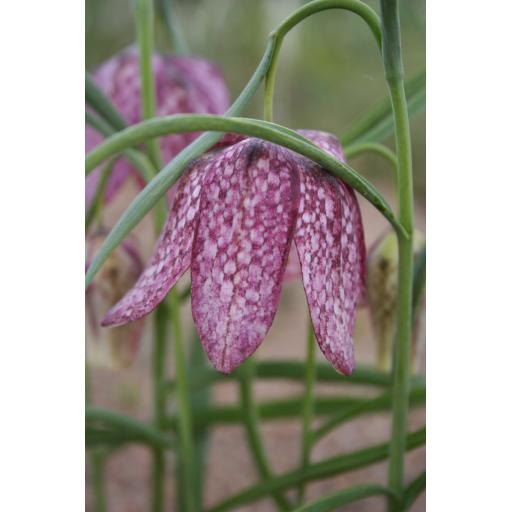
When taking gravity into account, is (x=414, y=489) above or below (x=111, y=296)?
below

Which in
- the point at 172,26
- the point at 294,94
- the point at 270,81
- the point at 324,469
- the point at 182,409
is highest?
the point at 172,26

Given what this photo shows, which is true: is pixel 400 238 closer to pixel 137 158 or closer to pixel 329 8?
pixel 329 8

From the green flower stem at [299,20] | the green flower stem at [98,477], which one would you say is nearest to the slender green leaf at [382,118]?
the green flower stem at [299,20]

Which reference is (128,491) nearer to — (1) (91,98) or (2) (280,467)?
→ (2) (280,467)

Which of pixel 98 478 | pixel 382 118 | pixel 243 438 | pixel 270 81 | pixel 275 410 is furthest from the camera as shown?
pixel 243 438

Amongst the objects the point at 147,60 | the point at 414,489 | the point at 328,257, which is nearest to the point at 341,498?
the point at 414,489
